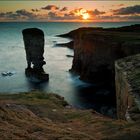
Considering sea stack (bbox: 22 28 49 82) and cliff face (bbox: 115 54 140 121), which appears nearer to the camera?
cliff face (bbox: 115 54 140 121)

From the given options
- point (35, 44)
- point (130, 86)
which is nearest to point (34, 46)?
point (35, 44)

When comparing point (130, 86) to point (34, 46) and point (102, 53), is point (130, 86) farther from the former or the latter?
point (34, 46)

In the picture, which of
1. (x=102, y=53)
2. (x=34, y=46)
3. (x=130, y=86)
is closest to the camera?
(x=130, y=86)

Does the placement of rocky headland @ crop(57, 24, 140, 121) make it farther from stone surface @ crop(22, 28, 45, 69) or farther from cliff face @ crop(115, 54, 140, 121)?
cliff face @ crop(115, 54, 140, 121)

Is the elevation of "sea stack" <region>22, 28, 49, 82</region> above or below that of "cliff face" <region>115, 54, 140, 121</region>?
below

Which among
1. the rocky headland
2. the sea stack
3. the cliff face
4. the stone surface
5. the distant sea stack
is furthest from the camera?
the stone surface

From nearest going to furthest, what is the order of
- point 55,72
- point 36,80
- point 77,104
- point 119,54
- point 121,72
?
point 121,72 → point 77,104 → point 119,54 → point 36,80 → point 55,72

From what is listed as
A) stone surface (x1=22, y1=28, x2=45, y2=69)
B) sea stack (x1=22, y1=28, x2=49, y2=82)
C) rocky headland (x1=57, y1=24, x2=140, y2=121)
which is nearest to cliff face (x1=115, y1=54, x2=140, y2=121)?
rocky headland (x1=57, y1=24, x2=140, y2=121)

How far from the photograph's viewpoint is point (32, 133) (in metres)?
12.4

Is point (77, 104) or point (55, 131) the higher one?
point (55, 131)

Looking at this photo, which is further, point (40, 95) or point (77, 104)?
point (77, 104)

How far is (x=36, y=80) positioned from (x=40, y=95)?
121 feet

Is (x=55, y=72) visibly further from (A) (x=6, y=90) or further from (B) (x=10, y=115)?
(B) (x=10, y=115)

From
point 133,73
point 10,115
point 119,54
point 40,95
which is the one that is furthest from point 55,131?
point 119,54
